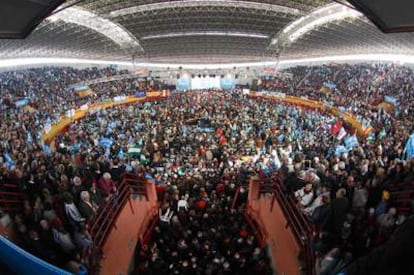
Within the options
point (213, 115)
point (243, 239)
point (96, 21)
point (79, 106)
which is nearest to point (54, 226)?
point (243, 239)

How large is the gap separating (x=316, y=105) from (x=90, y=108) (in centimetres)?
1976

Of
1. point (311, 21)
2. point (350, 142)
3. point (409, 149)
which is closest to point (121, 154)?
point (350, 142)

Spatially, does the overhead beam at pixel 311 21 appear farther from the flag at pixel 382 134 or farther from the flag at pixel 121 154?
the flag at pixel 121 154

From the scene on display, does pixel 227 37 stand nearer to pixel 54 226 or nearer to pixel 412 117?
pixel 412 117

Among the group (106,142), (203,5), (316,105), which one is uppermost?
(203,5)

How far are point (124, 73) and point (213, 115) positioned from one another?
21418 mm

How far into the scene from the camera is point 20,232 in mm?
5348

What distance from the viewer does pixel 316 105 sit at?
3072cm

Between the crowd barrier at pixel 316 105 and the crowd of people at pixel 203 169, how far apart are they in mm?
557

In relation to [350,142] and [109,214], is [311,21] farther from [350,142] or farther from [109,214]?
[109,214]

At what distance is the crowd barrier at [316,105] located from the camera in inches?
810

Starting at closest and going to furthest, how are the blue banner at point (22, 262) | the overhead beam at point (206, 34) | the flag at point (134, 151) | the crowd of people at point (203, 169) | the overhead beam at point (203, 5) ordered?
1. the blue banner at point (22, 262)
2. the crowd of people at point (203, 169)
3. the flag at point (134, 151)
4. the overhead beam at point (203, 5)
5. the overhead beam at point (206, 34)

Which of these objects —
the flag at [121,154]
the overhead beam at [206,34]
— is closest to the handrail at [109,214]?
the flag at [121,154]

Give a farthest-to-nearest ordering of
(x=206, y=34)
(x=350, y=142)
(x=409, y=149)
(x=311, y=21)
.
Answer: (x=206, y=34)
(x=311, y=21)
(x=350, y=142)
(x=409, y=149)
